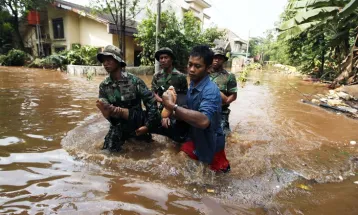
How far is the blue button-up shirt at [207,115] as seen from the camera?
2585mm

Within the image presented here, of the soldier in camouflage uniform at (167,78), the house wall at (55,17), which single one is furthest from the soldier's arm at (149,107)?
the house wall at (55,17)

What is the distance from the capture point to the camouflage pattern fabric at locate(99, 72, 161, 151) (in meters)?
3.66

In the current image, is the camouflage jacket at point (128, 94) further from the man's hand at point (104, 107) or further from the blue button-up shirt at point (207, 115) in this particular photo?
the blue button-up shirt at point (207, 115)

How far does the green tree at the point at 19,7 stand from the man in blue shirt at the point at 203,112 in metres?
21.8

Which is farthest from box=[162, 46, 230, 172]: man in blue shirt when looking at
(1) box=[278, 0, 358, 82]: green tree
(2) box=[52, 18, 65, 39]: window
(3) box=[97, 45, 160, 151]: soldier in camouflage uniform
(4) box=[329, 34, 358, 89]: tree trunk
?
(2) box=[52, 18, 65, 39]: window

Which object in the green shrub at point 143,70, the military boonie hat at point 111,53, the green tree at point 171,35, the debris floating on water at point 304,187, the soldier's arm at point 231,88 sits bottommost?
the debris floating on water at point 304,187

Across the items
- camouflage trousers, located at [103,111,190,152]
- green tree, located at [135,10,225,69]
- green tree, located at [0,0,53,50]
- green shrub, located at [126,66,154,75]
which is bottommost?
camouflage trousers, located at [103,111,190,152]

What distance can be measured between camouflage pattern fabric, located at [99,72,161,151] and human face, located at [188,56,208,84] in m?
1.20

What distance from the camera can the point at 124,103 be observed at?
3715 millimetres

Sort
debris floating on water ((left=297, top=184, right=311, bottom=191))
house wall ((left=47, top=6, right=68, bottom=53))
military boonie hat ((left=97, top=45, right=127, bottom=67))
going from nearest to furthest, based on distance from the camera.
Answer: debris floating on water ((left=297, top=184, right=311, bottom=191)) → military boonie hat ((left=97, top=45, right=127, bottom=67)) → house wall ((left=47, top=6, right=68, bottom=53))

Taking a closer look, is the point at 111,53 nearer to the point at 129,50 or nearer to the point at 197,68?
the point at 197,68

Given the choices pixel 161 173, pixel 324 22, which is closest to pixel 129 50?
pixel 324 22

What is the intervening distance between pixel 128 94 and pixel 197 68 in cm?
141

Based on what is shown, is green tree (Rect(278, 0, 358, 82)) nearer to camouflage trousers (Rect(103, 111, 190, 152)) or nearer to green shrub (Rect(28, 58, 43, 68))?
camouflage trousers (Rect(103, 111, 190, 152))
